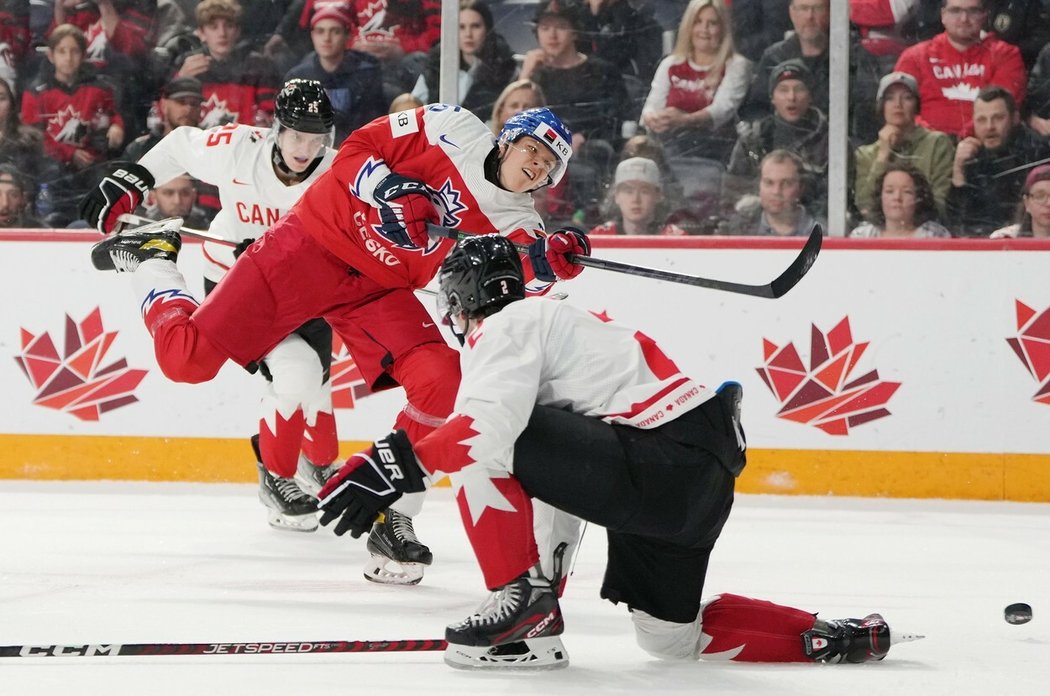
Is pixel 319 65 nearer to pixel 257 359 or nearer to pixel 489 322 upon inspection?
pixel 257 359

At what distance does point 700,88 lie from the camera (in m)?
4.87

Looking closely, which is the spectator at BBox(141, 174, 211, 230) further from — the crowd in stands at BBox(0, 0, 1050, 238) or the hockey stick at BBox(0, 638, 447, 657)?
the hockey stick at BBox(0, 638, 447, 657)

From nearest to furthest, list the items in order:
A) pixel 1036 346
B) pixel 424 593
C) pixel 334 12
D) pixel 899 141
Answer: pixel 424 593 < pixel 1036 346 < pixel 899 141 < pixel 334 12

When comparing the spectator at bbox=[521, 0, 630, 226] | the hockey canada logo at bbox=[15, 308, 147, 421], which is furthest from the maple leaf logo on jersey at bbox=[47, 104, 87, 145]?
the spectator at bbox=[521, 0, 630, 226]

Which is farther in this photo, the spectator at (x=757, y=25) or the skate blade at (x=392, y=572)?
the spectator at (x=757, y=25)

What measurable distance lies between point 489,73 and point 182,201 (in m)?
1.21

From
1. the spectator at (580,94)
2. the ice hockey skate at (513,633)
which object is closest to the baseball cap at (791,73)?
the spectator at (580,94)

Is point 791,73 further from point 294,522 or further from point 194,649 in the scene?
point 194,649

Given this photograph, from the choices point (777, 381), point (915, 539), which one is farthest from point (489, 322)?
point (777, 381)

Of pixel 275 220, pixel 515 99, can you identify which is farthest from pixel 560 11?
pixel 275 220

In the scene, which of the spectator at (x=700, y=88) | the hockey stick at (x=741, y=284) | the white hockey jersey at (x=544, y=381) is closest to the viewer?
the white hockey jersey at (x=544, y=381)

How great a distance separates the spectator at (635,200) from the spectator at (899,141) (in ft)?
2.24

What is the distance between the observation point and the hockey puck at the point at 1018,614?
2.69m

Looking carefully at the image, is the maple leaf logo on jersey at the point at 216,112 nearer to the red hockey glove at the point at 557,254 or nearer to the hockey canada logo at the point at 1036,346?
the red hockey glove at the point at 557,254
